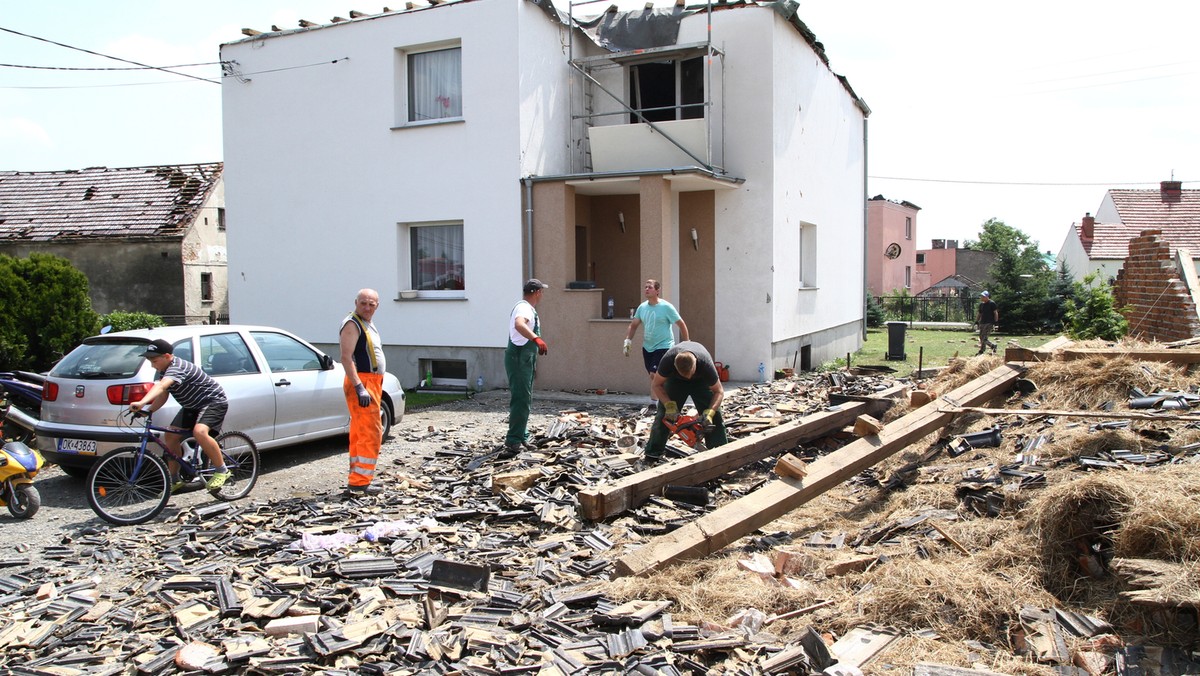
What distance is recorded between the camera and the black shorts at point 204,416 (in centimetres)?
760

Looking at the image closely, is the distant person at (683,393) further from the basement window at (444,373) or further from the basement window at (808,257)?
the basement window at (808,257)

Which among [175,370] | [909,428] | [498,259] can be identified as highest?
A: [498,259]

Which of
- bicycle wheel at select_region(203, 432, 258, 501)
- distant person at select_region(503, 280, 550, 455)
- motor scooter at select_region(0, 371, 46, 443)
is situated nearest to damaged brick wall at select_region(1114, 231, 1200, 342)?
distant person at select_region(503, 280, 550, 455)

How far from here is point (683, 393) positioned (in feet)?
27.5

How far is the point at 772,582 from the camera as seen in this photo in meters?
5.20

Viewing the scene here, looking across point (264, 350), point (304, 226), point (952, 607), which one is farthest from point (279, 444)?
point (304, 226)

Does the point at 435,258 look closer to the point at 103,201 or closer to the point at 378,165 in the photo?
the point at 378,165

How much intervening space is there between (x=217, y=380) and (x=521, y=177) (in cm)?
713

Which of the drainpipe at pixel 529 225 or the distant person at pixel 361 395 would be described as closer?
the distant person at pixel 361 395

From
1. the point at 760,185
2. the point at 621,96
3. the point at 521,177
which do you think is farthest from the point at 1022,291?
the point at 521,177

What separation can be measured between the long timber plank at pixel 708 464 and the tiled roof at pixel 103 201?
79.8ft

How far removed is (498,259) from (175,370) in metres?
7.56

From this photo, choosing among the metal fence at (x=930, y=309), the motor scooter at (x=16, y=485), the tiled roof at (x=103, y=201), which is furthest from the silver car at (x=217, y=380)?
the metal fence at (x=930, y=309)

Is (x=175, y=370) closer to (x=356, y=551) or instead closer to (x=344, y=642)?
(x=356, y=551)
